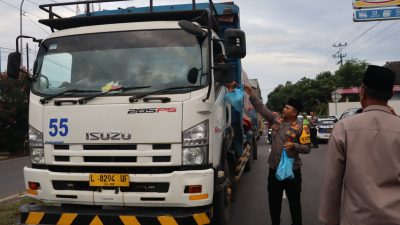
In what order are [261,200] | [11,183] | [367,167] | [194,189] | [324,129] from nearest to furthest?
[367,167] → [194,189] → [261,200] → [11,183] → [324,129]

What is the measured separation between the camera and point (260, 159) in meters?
17.0

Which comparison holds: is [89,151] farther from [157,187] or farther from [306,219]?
[306,219]

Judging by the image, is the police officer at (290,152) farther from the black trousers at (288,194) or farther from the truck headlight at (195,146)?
the truck headlight at (195,146)

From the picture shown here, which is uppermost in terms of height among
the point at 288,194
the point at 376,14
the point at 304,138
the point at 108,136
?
the point at 376,14

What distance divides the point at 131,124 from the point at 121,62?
2.70 feet

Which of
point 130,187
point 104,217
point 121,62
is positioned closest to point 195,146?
point 130,187

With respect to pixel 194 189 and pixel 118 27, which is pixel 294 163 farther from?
pixel 118 27

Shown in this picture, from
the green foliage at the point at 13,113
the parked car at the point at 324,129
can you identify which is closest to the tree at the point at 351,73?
the parked car at the point at 324,129

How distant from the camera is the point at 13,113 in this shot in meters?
23.0

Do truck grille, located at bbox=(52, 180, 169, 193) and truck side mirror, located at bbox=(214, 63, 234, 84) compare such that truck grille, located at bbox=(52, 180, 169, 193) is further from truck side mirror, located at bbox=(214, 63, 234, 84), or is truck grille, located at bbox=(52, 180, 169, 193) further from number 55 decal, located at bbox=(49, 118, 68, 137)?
truck side mirror, located at bbox=(214, 63, 234, 84)

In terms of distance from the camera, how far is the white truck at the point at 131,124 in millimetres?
4859

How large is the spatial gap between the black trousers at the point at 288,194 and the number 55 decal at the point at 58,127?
268cm

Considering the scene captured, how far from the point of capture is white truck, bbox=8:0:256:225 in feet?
15.9

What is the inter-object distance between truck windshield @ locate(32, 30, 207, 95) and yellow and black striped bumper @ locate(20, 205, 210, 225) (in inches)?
51.6
